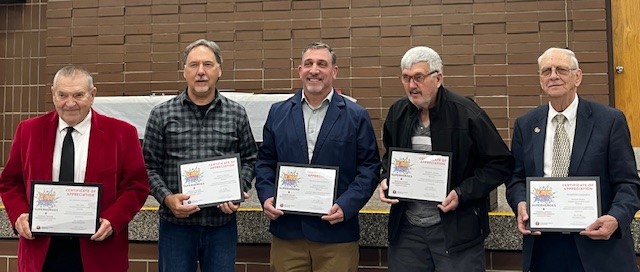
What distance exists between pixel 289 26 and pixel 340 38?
1.65ft

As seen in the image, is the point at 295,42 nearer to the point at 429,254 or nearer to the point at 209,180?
the point at 209,180

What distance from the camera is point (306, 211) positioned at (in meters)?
2.21

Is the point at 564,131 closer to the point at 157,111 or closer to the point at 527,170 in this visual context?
the point at 527,170

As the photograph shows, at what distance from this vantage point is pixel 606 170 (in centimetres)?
201

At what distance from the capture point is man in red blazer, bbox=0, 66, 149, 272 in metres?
2.06

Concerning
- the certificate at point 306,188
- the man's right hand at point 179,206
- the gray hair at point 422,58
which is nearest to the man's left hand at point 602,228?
the gray hair at point 422,58

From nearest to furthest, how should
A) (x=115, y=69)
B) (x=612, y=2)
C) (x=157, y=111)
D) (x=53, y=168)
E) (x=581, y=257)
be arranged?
(x=581, y=257)
(x=53, y=168)
(x=157, y=111)
(x=612, y=2)
(x=115, y=69)

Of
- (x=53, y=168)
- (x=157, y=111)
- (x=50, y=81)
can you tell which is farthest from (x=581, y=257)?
(x=50, y=81)

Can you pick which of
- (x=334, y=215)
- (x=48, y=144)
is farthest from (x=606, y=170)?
(x=48, y=144)

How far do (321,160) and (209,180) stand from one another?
1.54 ft

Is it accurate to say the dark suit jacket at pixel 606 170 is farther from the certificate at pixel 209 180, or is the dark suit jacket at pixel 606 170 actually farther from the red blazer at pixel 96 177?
the red blazer at pixel 96 177

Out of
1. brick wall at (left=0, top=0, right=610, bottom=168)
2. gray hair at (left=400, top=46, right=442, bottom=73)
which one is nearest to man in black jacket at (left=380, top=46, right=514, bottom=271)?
gray hair at (left=400, top=46, right=442, bottom=73)

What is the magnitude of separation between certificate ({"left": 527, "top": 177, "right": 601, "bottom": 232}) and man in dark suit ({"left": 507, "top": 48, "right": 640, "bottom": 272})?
0.03 metres

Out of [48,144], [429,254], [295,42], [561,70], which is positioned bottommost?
[429,254]
